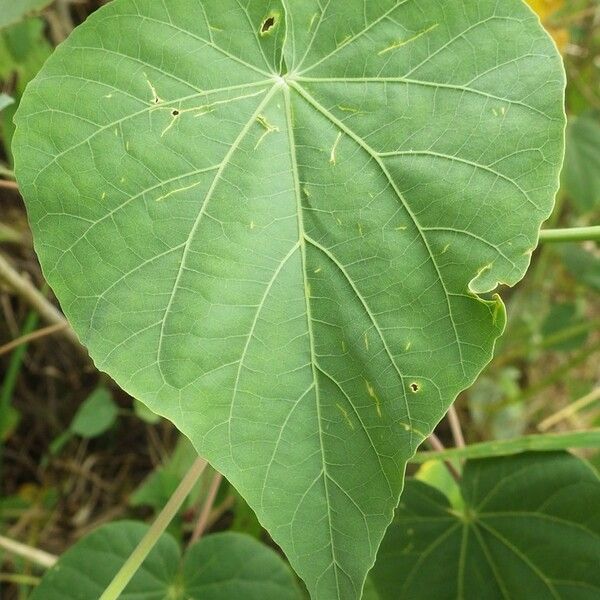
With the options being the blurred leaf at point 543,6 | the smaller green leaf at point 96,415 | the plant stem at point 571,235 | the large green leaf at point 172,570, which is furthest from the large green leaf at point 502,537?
the smaller green leaf at point 96,415

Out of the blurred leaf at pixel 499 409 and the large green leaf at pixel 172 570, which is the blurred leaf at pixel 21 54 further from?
the blurred leaf at pixel 499 409

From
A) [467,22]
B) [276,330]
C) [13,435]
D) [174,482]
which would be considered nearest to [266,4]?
[467,22]

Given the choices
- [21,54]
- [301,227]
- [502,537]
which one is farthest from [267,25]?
[21,54]

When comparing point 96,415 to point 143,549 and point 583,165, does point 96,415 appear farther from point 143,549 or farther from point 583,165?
point 583,165

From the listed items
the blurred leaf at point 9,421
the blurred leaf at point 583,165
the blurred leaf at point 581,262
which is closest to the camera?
the blurred leaf at point 9,421

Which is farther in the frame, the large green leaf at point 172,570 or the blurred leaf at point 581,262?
the blurred leaf at point 581,262

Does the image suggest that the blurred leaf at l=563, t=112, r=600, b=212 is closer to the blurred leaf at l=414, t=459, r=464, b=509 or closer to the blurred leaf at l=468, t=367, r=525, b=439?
the blurred leaf at l=468, t=367, r=525, b=439

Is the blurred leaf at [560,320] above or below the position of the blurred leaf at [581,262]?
below
